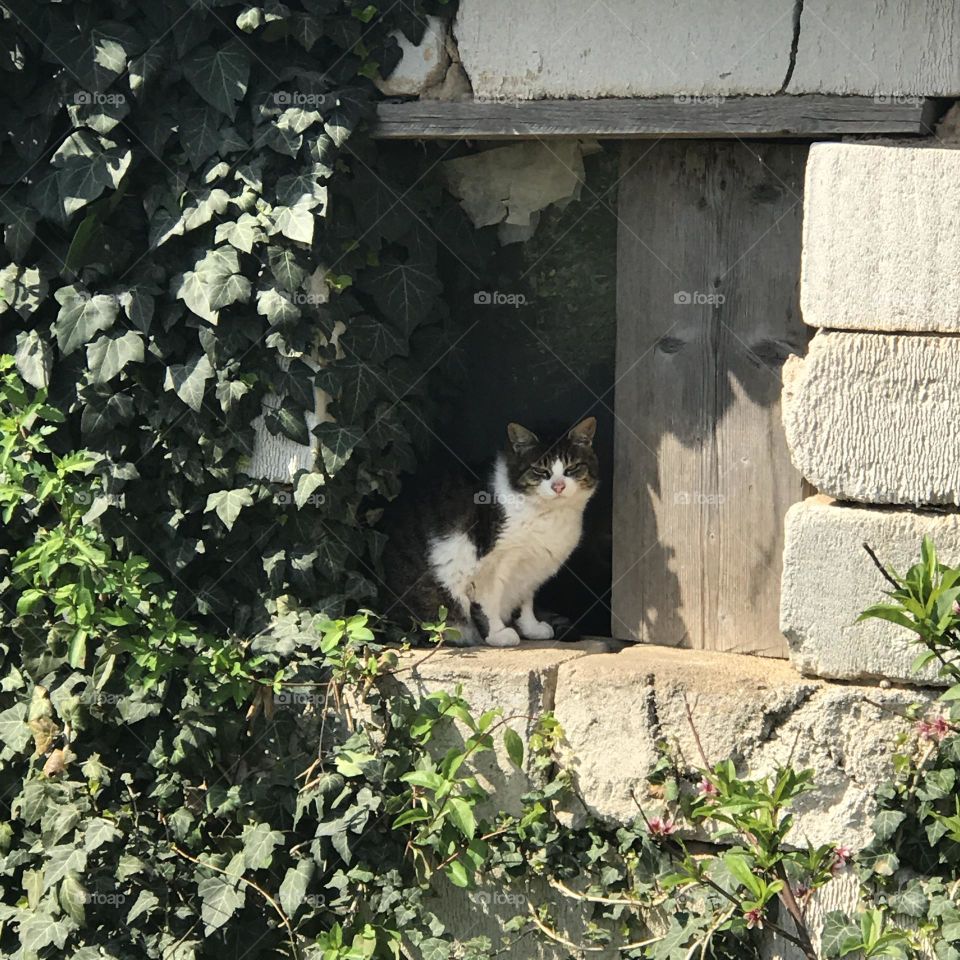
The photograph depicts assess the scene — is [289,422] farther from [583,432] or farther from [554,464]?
[583,432]

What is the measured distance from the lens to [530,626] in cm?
509

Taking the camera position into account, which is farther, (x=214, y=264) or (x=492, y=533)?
(x=492, y=533)

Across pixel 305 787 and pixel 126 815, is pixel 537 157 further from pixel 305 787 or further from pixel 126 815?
pixel 126 815

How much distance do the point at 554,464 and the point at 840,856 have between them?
60.1 inches

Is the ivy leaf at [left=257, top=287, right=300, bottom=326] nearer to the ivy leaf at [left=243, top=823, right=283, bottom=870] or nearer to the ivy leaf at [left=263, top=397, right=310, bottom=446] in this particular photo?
the ivy leaf at [left=263, top=397, right=310, bottom=446]

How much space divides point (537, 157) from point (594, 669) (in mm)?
1732

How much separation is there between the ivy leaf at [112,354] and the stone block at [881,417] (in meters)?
1.97

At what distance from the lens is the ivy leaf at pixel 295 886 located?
4262mm

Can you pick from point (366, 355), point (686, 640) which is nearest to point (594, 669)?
point (686, 640)

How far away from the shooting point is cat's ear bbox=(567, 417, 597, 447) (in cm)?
491

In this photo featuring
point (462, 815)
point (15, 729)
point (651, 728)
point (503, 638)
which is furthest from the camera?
point (503, 638)

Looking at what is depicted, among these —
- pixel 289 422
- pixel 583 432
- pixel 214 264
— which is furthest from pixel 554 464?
pixel 214 264

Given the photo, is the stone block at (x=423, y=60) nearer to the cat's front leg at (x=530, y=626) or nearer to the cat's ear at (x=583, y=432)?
the cat's ear at (x=583, y=432)

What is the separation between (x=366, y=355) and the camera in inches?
182
